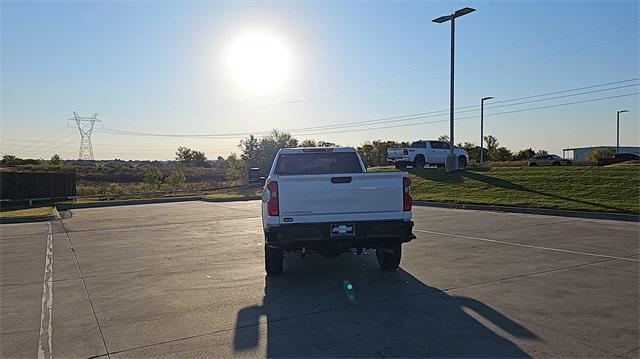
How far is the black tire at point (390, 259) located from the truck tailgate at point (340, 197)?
3.16ft

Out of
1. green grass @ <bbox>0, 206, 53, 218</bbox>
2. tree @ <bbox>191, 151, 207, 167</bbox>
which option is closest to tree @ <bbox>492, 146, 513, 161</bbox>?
green grass @ <bbox>0, 206, 53, 218</bbox>

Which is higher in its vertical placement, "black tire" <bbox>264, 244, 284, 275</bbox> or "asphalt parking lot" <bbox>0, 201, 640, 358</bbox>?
"black tire" <bbox>264, 244, 284, 275</bbox>

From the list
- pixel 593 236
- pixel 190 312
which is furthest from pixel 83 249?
pixel 593 236

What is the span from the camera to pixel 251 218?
17.6m

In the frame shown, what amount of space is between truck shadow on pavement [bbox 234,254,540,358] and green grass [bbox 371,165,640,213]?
38.6 feet

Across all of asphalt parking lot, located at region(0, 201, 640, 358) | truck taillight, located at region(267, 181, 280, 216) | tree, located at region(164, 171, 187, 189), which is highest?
truck taillight, located at region(267, 181, 280, 216)

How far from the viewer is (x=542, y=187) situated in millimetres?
20250

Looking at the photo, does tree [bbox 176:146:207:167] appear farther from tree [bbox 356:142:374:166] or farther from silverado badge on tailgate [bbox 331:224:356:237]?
silverado badge on tailgate [bbox 331:224:356:237]

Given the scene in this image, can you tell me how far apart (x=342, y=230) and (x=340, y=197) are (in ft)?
1.51

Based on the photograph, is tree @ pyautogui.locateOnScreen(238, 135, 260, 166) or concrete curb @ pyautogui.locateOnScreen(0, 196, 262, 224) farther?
tree @ pyautogui.locateOnScreen(238, 135, 260, 166)

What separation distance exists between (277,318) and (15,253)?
27.3 feet

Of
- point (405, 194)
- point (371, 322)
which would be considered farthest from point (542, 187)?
point (371, 322)

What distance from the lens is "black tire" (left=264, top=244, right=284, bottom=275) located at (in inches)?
294

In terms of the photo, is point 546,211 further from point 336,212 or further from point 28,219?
point 28,219
